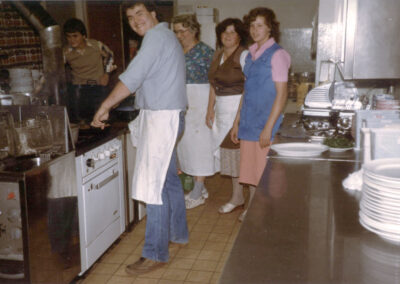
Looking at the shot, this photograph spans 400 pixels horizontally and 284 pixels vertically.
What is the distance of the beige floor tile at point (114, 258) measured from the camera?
8.89ft

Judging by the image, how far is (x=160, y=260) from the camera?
2.59 meters

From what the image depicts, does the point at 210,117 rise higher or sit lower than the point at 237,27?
lower

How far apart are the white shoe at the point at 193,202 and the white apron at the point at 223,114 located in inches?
19.5

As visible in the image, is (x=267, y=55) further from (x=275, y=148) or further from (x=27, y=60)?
(x=27, y=60)

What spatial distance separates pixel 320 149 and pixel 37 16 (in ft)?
6.36

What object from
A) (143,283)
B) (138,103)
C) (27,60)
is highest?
(27,60)

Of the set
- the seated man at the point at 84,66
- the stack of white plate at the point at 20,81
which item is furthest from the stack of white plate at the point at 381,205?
the seated man at the point at 84,66

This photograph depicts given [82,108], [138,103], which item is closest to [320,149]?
[138,103]

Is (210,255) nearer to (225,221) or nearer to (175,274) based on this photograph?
(175,274)

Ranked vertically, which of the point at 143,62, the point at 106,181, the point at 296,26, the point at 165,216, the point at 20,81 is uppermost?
the point at 296,26

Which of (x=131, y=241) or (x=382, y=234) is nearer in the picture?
(x=382, y=234)

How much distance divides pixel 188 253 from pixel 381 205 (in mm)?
1854

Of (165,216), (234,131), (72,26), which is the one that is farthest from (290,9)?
(165,216)

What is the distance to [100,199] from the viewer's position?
259cm
